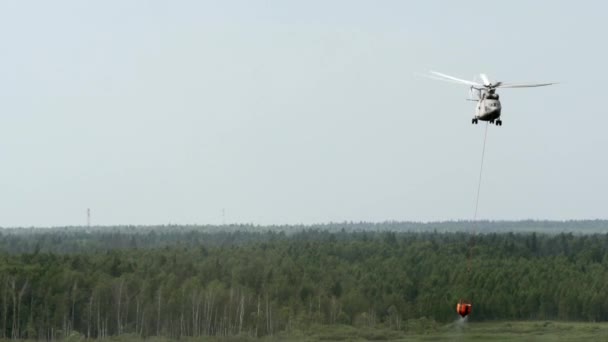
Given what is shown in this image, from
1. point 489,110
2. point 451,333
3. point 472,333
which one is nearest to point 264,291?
point 451,333

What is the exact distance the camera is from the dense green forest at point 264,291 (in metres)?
119

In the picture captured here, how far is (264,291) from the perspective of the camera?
133250 mm

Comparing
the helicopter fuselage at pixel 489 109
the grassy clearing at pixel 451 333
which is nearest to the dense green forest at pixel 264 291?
the grassy clearing at pixel 451 333

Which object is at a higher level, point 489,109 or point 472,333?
point 489,109

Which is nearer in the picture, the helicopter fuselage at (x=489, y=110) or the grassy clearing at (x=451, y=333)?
the helicopter fuselage at (x=489, y=110)

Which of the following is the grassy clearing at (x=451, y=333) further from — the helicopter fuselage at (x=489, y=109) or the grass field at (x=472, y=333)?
the helicopter fuselage at (x=489, y=109)

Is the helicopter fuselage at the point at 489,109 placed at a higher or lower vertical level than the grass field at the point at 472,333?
higher

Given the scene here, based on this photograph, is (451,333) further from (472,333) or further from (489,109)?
(489,109)

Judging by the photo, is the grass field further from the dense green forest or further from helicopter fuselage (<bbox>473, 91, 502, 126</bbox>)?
helicopter fuselage (<bbox>473, 91, 502, 126</bbox>)

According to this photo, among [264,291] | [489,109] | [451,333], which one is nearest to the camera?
[489,109]

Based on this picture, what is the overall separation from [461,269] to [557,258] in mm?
Answer: 28603

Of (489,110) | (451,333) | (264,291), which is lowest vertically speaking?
(451,333)

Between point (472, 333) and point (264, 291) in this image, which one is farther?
point (264, 291)

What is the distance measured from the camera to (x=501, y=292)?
5664 inches
